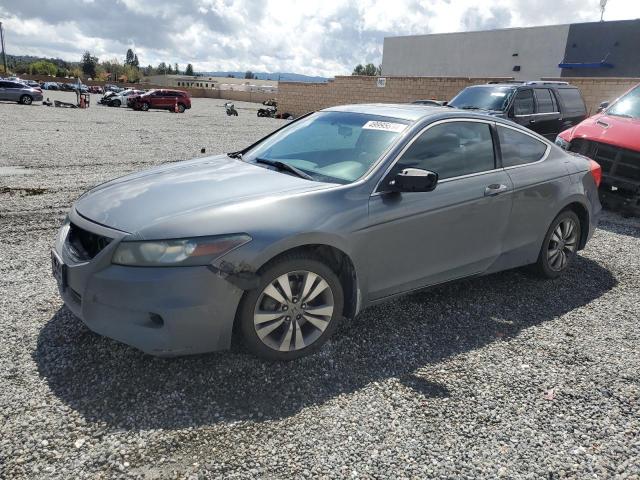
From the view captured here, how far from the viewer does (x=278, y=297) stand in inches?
121

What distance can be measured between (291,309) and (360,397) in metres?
0.65

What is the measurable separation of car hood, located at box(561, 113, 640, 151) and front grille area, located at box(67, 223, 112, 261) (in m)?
6.86

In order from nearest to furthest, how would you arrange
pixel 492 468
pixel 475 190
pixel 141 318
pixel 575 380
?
1. pixel 492 468
2. pixel 141 318
3. pixel 575 380
4. pixel 475 190

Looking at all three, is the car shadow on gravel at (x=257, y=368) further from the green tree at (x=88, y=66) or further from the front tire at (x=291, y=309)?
the green tree at (x=88, y=66)

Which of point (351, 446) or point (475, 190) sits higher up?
point (475, 190)

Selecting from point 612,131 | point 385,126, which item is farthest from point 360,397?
point 612,131

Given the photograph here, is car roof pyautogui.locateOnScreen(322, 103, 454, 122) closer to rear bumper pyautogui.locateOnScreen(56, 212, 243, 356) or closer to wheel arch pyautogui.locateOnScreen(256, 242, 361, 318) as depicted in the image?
wheel arch pyautogui.locateOnScreen(256, 242, 361, 318)

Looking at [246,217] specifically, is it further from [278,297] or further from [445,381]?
[445,381]

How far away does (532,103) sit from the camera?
10.4 m

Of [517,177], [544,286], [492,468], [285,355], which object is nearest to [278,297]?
[285,355]

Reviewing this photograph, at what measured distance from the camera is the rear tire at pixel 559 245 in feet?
15.5

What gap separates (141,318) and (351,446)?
1290 millimetres

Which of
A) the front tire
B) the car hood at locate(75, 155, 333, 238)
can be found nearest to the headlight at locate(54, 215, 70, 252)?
the car hood at locate(75, 155, 333, 238)

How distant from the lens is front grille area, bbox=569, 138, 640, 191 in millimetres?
6945
